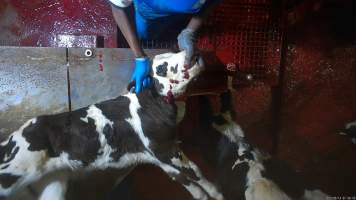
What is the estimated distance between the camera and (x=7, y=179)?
7.22 feet

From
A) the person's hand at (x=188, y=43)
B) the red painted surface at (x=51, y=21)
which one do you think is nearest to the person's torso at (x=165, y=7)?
the person's hand at (x=188, y=43)

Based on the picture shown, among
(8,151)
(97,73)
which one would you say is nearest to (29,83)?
(97,73)

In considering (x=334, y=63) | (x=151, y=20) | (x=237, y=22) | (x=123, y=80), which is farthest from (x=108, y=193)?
Answer: (x=334, y=63)

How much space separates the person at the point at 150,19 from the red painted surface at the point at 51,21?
37 centimetres

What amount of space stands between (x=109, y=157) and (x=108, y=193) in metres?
0.58

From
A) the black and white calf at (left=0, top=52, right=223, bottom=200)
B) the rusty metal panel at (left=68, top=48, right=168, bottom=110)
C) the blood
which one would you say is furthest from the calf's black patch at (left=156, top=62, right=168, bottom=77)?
the rusty metal panel at (left=68, top=48, right=168, bottom=110)

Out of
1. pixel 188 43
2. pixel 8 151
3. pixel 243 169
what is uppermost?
pixel 188 43

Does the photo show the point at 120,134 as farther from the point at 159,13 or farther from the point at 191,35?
the point at 159,13

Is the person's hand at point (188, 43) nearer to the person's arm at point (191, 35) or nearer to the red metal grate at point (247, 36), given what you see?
the person's arm at point (191, 35)

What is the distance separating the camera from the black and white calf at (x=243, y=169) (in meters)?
2.39

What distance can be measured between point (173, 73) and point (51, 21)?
129 cm

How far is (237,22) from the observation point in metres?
3.27

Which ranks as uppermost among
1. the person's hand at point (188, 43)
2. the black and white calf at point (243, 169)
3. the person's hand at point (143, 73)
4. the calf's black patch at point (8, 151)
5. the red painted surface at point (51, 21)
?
the red painted surface at point (51, 21)

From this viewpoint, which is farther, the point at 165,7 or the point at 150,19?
the point at 150,19
